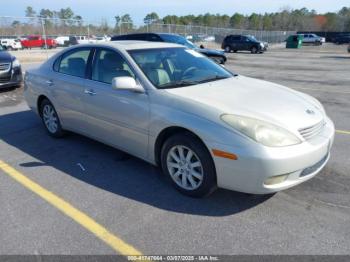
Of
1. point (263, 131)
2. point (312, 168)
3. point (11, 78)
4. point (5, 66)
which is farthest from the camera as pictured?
point (11, 78)

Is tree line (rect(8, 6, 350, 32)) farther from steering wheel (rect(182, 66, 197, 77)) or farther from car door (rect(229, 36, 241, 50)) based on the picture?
steering wheel (rect(182, 66, 197, 77))

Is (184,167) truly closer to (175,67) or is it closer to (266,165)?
(266,165)

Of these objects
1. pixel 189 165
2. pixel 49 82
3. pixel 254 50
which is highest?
pixel 49 82

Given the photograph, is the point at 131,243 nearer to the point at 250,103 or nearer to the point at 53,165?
the point at 250,103

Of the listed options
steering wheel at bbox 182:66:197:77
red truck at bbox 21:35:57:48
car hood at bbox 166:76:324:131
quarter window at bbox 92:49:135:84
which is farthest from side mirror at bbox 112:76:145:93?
red truck at bbox 21:35:57:48

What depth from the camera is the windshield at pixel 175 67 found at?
155 inches

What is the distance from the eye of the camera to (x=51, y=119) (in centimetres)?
551

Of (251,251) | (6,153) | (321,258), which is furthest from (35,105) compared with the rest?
(321,258)

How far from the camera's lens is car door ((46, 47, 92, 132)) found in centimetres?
469

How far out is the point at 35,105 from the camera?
579cm

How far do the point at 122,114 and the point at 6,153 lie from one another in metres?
2.17

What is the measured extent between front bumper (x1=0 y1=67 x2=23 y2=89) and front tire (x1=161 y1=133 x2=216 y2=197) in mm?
7471

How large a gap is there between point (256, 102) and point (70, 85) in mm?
2689

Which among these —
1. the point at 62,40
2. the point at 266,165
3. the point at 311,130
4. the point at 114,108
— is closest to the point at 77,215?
the point at 114,108
